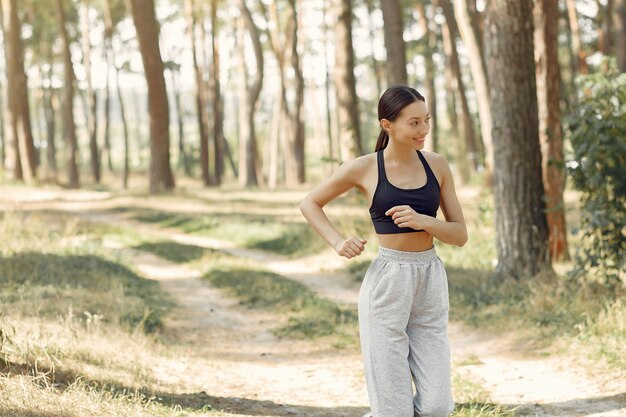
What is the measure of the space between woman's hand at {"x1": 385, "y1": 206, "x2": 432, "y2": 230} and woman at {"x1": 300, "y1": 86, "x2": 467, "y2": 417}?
50 millimetres

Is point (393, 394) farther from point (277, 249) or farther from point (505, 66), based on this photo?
point (277, 249)

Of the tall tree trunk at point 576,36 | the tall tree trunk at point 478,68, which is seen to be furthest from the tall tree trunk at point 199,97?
the tall tree trunk at point 478,68

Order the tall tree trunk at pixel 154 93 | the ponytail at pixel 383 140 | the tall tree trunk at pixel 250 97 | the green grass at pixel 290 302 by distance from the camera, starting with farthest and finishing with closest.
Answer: the tall tree trunk at pixel 250 97
the tall tree trunk at pixel 154 93
the green grass at pixel 290 302
the ponytail at pixel 383 140

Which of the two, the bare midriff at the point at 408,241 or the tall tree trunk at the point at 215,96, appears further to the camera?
the tall tree trunk at the point at 215,96

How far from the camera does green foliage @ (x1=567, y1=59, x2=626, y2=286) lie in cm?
889

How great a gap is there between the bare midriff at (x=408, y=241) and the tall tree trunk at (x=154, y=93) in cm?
2232

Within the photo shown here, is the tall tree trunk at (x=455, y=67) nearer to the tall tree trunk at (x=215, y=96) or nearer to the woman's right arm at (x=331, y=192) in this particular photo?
the tall tree trunk at (x=215, y=96)

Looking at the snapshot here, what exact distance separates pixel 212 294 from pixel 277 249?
14.5 ft

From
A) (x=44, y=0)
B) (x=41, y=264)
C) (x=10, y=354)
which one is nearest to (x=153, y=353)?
(x=10, y=354)

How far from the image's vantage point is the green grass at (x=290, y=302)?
31.8ft

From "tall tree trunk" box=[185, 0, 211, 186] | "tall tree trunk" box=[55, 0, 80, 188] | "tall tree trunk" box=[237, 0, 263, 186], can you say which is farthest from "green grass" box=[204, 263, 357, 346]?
"tall tree trunk" box=[185, 0, 211, 186]

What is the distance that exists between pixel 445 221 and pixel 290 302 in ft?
22.8

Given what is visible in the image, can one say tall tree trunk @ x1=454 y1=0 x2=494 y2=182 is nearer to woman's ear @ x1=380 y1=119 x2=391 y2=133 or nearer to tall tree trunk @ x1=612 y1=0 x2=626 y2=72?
tall tree trunk @ x1=612 y1=0 x2=626 y2=72

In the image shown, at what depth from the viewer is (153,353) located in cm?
802
